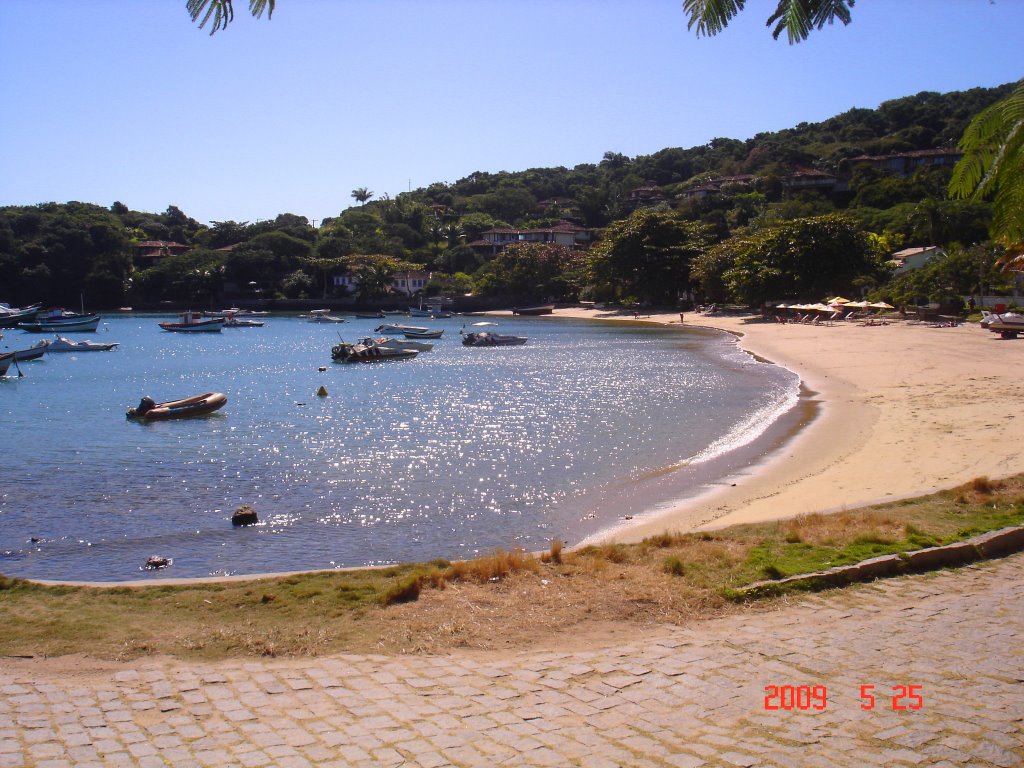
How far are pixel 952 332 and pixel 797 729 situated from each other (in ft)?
166

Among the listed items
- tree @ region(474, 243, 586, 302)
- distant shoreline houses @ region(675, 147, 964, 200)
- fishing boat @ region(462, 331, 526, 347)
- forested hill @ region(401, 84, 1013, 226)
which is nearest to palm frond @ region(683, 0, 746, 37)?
fishing boat @ region(462, 331, 526, 347)

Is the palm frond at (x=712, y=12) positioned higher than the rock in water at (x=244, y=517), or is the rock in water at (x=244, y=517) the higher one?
the palm frond at (x=712, y=12)

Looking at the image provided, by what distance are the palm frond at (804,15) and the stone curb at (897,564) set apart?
5586 mm

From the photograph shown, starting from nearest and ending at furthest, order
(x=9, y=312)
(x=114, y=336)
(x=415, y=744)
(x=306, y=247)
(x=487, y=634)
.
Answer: (x=415, y=744) → (x=487, y=634) → (x=114, y=336) → (x=9, y=312) → (x=306, y=247)

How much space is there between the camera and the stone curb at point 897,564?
9.20 meters

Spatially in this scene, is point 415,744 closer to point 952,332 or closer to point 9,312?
point 952,332

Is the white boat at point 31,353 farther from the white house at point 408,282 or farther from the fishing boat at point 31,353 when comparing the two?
the white house at point 408,282

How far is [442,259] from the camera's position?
467 feet

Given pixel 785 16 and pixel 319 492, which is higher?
pixel 785 16

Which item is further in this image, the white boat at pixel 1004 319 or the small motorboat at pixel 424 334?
the small motorboat at pixel 424 334

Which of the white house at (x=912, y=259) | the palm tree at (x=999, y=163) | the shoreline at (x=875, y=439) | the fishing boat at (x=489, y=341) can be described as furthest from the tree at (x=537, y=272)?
the palm tree at (x=999, y=163)

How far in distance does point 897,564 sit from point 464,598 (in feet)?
16.3

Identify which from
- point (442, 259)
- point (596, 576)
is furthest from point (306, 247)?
point (596, 576)

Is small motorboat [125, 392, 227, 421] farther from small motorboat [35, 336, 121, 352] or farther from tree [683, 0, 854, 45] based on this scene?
small motorboat [35, 336, 121, 352]
